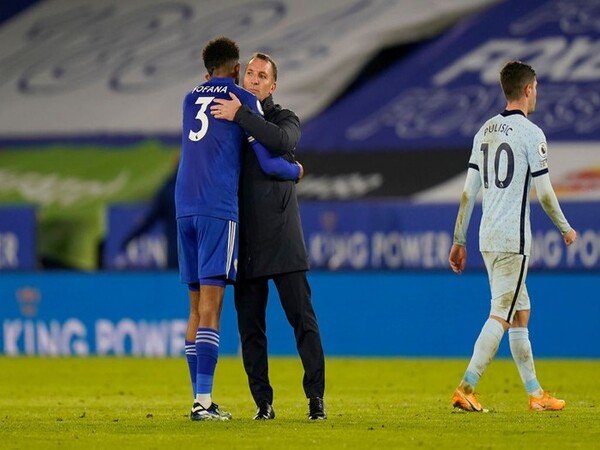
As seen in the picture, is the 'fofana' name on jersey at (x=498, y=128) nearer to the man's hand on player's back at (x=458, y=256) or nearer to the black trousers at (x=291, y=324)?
the man's hand on player's back at (x=458, y=256)

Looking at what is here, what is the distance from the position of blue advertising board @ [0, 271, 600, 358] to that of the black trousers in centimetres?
629

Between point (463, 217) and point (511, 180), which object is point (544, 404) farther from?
point (511, 180)

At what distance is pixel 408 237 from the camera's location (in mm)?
15531

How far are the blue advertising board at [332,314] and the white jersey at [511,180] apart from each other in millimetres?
Answer: 5834

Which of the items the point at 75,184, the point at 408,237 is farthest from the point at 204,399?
the point at 75,184

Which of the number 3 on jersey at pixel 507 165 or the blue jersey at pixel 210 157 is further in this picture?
the number 3 on jersey at pixel 507 165

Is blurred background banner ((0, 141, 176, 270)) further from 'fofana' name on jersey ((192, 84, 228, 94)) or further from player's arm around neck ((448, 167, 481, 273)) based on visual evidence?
'fofana' name on jersey ((192, 84, 228, 94))

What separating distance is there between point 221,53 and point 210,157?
55 centimetres

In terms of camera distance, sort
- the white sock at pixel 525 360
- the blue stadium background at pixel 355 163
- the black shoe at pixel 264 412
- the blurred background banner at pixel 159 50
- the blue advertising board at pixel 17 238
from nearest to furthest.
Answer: the black shoe at pixel 264 412 → the white sock at pixel 525 360 → the blue stadium background at pixel 355 163 → the blue advertising board at pixel 17 238 → the blurred background banner at pixel 159 50

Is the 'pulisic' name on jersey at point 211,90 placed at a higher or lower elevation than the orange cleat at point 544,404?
higher

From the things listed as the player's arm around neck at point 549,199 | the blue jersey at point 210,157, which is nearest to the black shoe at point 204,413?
the blue jersey at point 210,157

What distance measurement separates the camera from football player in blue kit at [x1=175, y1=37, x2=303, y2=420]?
7.18m

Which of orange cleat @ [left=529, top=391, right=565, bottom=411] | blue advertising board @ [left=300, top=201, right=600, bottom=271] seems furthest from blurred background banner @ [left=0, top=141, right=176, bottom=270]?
orange cleat @ [left=529, top=391, right=565, bottom=411]

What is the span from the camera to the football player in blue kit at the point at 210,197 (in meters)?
7.18
